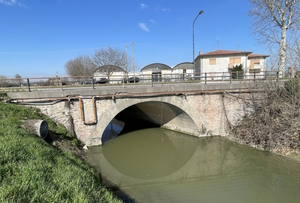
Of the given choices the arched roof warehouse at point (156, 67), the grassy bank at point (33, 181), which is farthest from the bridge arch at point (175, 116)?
the arched roof warehouse at point (156, 67)

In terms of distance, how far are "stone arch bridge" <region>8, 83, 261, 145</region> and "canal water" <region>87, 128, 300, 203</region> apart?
1070 millimetres

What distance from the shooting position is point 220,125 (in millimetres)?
11305

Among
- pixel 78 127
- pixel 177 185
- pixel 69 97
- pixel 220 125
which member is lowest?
pixel 177 185

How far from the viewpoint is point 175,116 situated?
12664 mm

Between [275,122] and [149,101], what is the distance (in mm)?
6949

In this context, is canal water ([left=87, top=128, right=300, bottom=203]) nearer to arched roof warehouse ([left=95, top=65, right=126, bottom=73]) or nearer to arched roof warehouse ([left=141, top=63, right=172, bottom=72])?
arched roof warehouse ([left=95, top=65, right=126, bottom=73])

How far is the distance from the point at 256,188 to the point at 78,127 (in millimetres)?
8505

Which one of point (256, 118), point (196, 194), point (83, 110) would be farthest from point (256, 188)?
point (83, 110)

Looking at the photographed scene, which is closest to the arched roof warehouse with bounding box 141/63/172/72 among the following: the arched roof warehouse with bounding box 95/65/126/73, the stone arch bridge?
the arched roof warehouse with bounding box 95/65/126/73

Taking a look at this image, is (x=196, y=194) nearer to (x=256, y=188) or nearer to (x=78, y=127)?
(x=256, y=188)

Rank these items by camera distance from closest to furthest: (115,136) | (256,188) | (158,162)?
(256,188), (158,162), (115,136)

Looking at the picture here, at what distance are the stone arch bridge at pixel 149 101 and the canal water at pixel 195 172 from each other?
1070 mm

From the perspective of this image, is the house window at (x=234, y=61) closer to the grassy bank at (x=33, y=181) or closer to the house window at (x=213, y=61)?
the house window at (x=213, y=61)

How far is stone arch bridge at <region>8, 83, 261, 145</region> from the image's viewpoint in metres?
9.02
